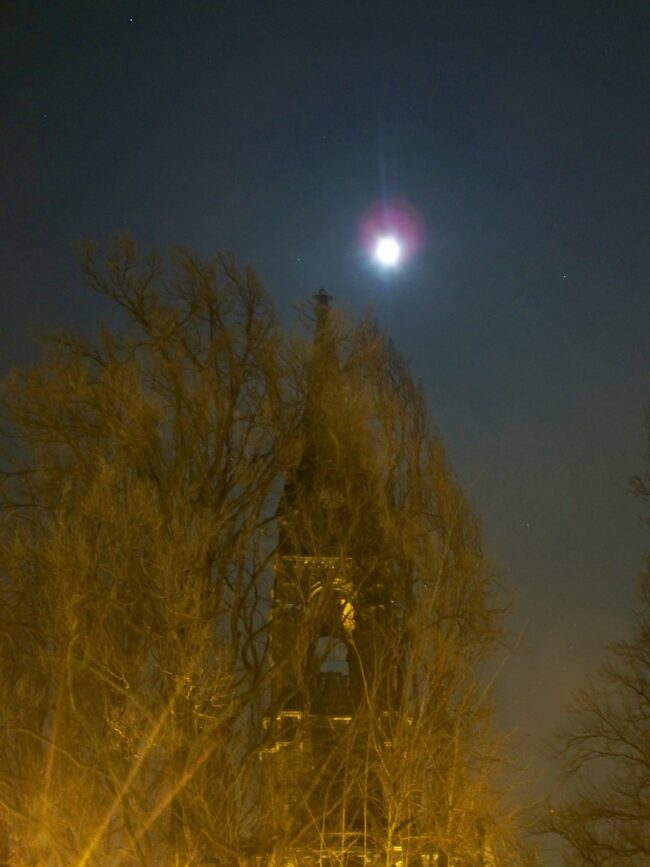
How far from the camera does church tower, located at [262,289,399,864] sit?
13.0m

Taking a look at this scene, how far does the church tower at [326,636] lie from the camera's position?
42.6 feet

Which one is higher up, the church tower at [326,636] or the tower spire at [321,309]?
the tower spire at [321,309]

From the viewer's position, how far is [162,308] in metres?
15.8

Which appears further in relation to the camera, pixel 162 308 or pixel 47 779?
Result: pixel 162 308

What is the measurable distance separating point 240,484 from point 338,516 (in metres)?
1.42

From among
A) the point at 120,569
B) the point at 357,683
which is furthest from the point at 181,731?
the point at 357,683

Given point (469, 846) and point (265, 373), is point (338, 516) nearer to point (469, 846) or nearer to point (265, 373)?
point (265, 373)

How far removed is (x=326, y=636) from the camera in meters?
14.0

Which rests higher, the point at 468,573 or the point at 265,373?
the point at 265,373

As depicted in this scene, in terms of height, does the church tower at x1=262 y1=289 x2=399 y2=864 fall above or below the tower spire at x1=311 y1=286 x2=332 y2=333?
below

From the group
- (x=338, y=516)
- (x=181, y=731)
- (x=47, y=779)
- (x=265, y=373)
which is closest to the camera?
(x=181, y=731)

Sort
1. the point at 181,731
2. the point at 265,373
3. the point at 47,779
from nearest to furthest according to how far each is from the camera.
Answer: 1. the point at 181,731
2. the point at 47,779
3. the point at 265,373

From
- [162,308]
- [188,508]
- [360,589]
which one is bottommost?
[360,589]

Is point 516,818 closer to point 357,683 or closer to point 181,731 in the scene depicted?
point 357,683
